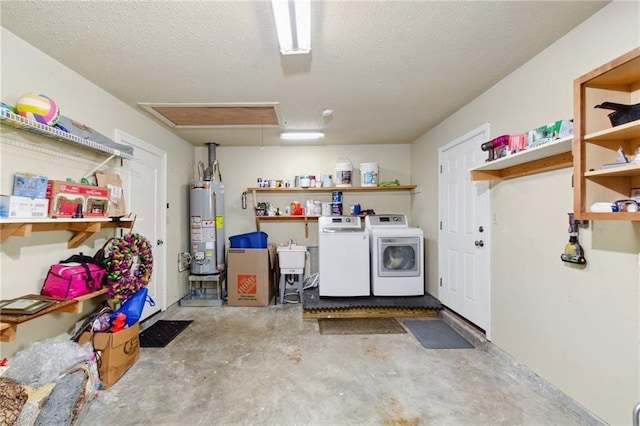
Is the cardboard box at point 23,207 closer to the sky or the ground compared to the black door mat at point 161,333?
closer to the sky

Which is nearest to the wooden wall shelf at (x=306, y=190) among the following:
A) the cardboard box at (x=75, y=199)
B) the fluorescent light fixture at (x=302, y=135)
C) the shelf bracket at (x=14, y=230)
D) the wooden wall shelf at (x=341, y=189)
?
the wooden wall shelf at (x=341, y=189)

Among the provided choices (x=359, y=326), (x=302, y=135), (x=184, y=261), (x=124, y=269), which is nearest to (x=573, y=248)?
(x=359, y=326)

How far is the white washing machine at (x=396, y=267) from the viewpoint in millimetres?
3459

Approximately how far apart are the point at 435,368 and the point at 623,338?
3.99 ft

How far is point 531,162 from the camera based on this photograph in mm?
1969

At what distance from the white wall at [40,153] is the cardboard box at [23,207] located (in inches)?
7.8

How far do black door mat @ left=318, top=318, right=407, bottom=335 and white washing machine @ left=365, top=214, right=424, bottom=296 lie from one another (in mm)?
404

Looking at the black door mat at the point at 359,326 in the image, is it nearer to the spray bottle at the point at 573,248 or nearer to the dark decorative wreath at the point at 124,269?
the spray bottle at the point at 573,248

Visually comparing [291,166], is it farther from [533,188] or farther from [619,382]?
[619,382]

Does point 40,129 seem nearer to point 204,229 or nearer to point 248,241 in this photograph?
point 204,229

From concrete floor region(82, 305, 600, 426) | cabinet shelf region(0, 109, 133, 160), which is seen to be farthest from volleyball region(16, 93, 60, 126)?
concrete floor region(82, 305, 600, 426)

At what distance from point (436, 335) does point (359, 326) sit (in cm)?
83

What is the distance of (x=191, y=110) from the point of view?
9.25ft

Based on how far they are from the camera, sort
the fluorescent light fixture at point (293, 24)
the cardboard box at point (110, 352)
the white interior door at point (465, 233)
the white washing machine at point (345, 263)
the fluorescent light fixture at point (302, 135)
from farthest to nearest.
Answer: the fluorescent light fixture at point (302, 135), the white washing machine at point (345, 263), the white interior door at point (465, 233), the cardboard box at point (110, 352), the fluorescent light fixture at point (293, 24)
